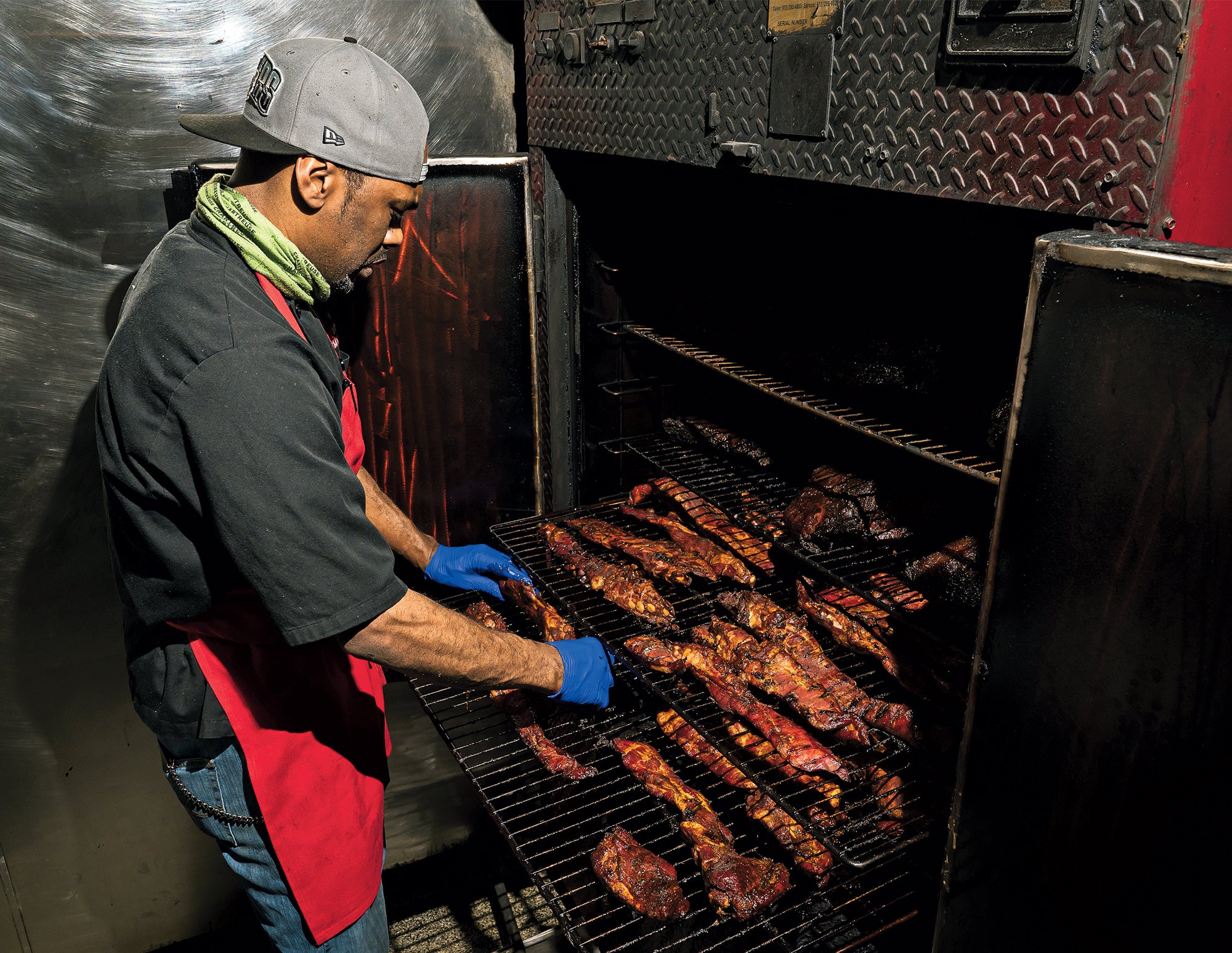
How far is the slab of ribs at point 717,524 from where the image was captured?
3428 mm

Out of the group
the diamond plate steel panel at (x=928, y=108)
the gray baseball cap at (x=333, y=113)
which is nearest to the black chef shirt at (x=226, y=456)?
the gray baseball cap at (x=333, y=113)

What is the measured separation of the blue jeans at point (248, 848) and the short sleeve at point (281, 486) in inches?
32.7

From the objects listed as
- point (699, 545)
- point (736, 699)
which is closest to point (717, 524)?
point (699, 545)

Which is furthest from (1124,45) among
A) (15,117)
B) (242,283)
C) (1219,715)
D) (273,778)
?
(15,117)

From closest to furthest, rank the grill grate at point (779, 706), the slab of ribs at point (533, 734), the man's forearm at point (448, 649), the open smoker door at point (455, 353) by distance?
1. the grill grate at point (779, 706)
2. the man's forearm at point (448, 649)
3. the slab of ribs at point (533, 734)
4. the open smoker door at point (455, 353)

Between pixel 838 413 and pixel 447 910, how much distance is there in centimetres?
342

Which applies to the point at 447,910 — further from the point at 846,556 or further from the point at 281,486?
the point at 281,486

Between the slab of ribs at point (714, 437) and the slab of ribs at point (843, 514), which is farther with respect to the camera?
the slab of ribs at point (714, 437)

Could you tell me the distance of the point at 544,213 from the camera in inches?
144

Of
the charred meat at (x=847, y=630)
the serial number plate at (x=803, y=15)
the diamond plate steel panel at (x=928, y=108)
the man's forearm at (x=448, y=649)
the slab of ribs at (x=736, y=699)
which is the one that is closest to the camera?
the diamond plate steel panel at (x=928, y=108)

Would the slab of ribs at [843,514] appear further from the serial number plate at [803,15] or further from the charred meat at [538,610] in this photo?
the serial number plate at [803,15]

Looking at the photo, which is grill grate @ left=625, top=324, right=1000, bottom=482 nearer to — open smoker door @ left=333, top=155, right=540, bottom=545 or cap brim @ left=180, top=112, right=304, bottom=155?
open smoker door @ left=333, top=155, right=540, bottom=545

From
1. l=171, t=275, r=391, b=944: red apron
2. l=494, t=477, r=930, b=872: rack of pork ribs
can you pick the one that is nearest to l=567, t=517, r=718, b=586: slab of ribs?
l=494, t=477, r=930, b=872: rack of pork ribs

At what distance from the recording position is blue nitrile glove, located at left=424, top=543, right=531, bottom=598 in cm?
366
